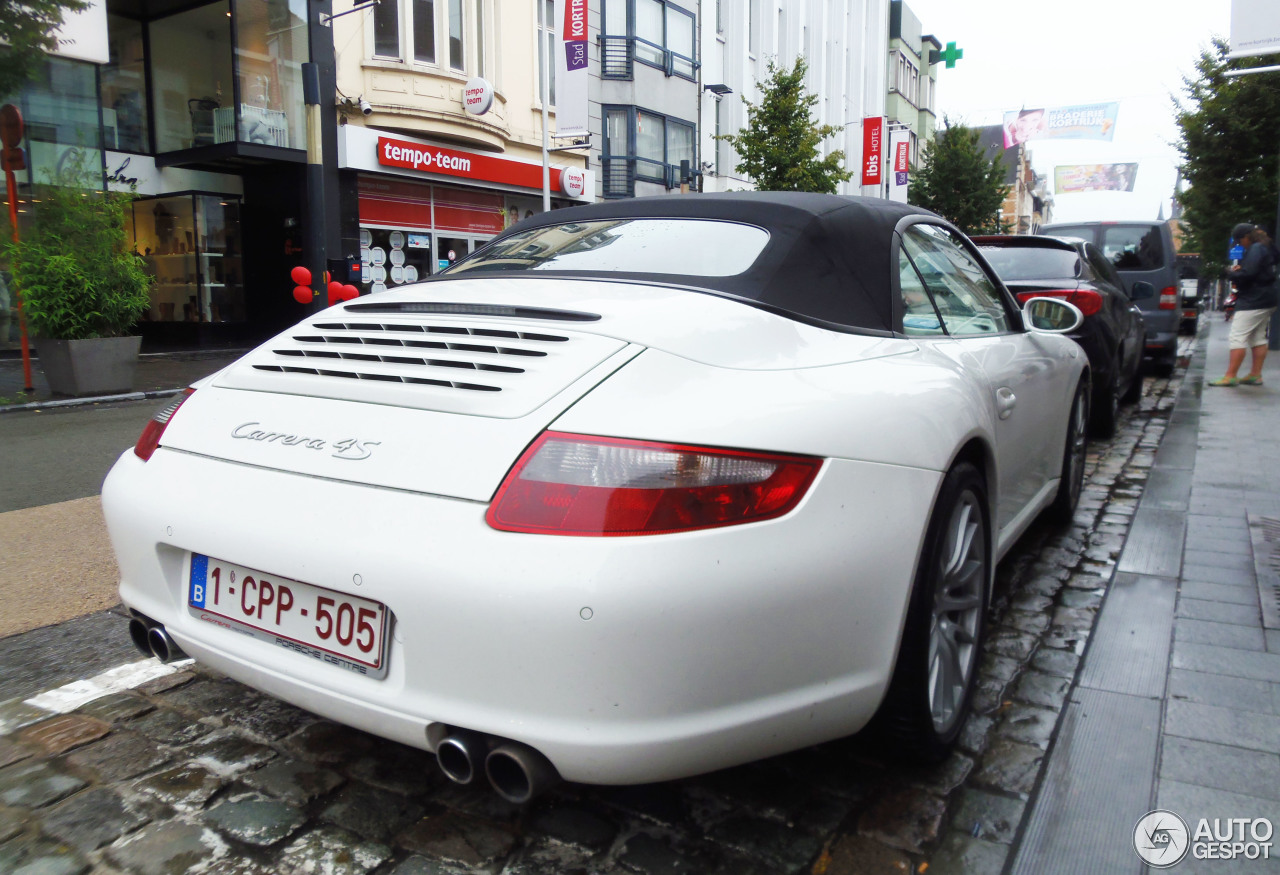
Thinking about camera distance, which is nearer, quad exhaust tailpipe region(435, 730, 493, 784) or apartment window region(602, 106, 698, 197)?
quad exhaust tailpipe region(435, 730, 493, 784)

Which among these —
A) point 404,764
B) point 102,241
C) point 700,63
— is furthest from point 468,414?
point 700,63

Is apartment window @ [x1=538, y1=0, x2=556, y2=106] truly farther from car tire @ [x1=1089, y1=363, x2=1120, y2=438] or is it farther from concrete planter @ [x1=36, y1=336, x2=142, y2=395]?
car tire @ [x1=1089, y1=363, x2=1120, y2=438]

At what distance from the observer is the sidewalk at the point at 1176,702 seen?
6.95ft

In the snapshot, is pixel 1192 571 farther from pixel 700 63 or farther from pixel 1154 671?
pixel 700 63

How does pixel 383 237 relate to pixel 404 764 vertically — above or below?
above

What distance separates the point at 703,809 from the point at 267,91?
61.0ft

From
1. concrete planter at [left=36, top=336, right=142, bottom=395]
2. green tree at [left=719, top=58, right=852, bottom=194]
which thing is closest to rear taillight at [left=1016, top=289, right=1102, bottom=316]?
concrete planter at [left=36, top=336, right=142, bottom=395]

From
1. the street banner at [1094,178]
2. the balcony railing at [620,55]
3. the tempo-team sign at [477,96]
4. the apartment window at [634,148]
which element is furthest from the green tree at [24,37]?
the street banner at [1094,178]

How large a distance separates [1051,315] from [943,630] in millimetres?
2195

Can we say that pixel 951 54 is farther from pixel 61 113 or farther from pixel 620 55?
pixel 61 113

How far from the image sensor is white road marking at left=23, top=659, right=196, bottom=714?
8.86 feet

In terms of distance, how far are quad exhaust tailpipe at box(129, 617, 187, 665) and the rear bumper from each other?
A: 0.23m

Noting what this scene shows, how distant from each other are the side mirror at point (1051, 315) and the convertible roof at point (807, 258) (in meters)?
1.26

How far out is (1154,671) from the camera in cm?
295
